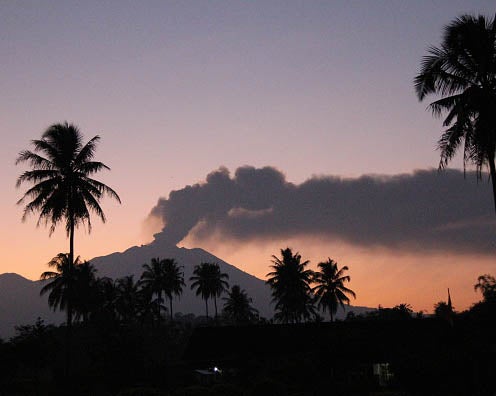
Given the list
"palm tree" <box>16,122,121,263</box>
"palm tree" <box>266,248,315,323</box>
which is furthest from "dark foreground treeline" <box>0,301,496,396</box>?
"palm tree" <box>266,248,315,323</box>

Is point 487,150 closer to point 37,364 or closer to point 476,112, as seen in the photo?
point 476,112

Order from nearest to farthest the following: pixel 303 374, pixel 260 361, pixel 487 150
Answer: pixel 487 150 < pixel 303 374 < pixel 260 361

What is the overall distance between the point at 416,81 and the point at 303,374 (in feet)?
81.5

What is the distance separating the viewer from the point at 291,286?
89938 mm

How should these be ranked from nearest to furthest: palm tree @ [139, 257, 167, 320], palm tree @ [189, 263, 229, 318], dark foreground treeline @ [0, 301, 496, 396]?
dark foreground treeline @ [0, 301, 496, 396] < palm tree @ [139, 257, 167, 320] < palm tree @ [189, 263, 229, 318]

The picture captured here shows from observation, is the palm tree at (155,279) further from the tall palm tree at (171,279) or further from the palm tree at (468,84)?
the palm tree at (468,84)

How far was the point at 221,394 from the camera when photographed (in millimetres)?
35906

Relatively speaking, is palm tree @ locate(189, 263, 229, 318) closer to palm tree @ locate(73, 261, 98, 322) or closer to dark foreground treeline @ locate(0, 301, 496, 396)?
palm tree @ locate(73, 261, 98, 322)

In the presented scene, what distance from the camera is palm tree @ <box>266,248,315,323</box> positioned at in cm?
8969

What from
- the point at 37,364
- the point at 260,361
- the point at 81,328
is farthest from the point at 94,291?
the point at 260,361

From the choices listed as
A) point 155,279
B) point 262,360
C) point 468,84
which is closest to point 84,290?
point 155,279

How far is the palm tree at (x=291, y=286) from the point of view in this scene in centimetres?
8969

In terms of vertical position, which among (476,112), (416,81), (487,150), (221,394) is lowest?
(221,394)

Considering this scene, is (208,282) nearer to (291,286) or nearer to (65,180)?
(291,286)
